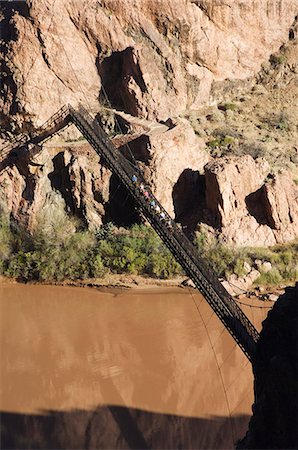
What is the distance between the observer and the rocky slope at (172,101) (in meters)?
19.5

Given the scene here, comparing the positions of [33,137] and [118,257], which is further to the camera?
[33,137]

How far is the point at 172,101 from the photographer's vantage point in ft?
79.9

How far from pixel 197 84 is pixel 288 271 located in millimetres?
12381

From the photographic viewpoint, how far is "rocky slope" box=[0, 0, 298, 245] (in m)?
19.5

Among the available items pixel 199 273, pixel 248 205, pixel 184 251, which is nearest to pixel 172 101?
pixel 248 205

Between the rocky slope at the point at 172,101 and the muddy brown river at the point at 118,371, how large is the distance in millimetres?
4361

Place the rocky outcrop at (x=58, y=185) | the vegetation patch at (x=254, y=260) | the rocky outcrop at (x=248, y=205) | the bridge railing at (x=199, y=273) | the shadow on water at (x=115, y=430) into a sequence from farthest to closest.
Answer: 1. the rocky outcrop at (x=58, y=185)
2. the rocky outcrop at (x=248, y=205)
3. the vegetation patch at (x=254, y=260)
4. the shadow on water at (x=115, y=430)
5. the bridge railing at (x=199, y=273)

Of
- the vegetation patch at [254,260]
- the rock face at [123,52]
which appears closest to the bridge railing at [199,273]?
the vegetation patch at [254,260]

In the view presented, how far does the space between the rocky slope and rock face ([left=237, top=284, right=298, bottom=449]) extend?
11628mm

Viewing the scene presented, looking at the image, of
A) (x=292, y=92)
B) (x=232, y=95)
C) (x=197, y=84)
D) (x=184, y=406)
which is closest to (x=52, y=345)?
(x=184, y=406)

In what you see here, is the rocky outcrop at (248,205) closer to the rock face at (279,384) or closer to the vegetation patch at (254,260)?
the vegetation patch at (254,260)

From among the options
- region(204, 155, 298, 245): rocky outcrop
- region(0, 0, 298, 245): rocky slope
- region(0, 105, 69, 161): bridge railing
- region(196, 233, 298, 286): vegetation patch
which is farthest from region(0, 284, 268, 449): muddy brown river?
region(0, 105, 69, 161): bridge railing

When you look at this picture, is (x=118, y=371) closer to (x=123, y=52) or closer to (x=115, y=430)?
(x=115, y=430)

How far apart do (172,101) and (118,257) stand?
956 centimetres
